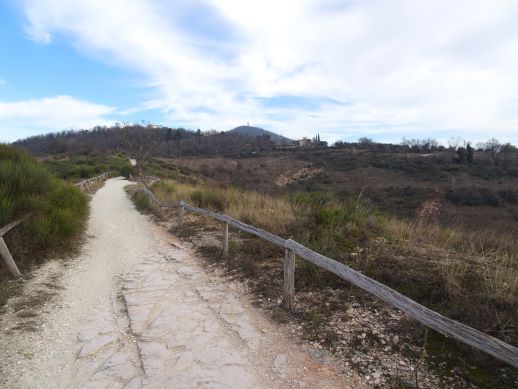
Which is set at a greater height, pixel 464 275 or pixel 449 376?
pixel 464 275

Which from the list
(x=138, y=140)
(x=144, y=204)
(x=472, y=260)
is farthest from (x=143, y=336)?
(x=138, y=140)

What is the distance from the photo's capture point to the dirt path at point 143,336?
10.6ft

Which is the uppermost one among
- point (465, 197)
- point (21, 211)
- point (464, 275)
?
point (21, 211)

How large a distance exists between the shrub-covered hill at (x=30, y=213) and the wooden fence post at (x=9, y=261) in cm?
12

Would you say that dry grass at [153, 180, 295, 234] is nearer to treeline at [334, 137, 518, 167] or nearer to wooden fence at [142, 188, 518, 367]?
wooden fence at [142, 188, 518, 367]

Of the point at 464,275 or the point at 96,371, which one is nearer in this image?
the point at 96,371

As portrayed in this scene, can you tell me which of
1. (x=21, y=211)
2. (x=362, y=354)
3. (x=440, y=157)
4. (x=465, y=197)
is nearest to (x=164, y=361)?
(x=362, y=354)

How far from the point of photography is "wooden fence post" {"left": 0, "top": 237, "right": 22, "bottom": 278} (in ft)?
18.1

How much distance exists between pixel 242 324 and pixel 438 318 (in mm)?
2397

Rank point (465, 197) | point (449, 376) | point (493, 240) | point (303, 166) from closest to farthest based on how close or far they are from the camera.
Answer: point (449, 376) → point (493, 240) → point (465, 197) → point (303, 166)

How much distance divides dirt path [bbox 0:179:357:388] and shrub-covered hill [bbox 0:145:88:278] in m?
0.52

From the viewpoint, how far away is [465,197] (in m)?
28.5

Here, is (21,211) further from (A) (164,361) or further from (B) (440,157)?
(B) (440,157)

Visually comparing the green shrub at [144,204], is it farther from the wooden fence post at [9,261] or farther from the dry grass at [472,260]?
the dry grass at [472,260]
